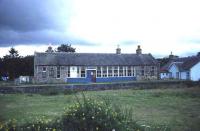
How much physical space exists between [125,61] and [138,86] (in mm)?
18045

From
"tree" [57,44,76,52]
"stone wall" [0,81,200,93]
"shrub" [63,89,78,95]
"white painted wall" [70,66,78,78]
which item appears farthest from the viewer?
"tree" [57,44,76,52]

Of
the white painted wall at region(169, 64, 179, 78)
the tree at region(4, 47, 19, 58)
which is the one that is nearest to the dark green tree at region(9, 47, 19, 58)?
the tree at region(4, 47, 19, 58)

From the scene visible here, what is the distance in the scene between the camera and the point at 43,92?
33656mm

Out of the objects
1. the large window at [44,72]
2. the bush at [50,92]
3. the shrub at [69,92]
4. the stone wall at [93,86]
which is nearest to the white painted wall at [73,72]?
the large window at [44,72]

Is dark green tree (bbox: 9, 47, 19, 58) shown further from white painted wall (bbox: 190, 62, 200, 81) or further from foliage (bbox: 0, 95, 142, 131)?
foliage (bbox: 0, 95, 142, 131)

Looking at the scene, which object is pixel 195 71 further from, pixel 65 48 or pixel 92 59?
pixel 65 48

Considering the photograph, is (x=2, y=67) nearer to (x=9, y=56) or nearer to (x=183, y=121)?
(x=9, y=56)

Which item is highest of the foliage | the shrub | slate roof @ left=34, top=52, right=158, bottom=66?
slate roof @ left=34, top=52, right=158, bottom=66

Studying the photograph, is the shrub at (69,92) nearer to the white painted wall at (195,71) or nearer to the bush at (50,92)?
the bush at (50,92)

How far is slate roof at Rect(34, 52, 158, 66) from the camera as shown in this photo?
51844 millimetres

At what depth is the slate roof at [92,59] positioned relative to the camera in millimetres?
51844

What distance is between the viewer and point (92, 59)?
179ft

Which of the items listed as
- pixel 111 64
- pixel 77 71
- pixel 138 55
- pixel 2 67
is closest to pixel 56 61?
pixel 77 71

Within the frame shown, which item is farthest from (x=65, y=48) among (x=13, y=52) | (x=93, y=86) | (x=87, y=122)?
(x=87, y=122)
